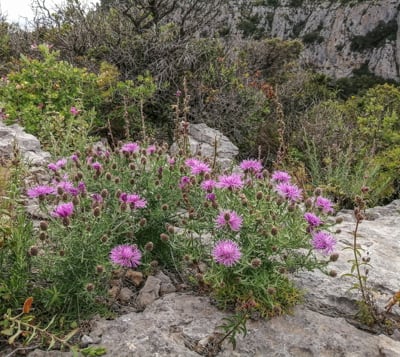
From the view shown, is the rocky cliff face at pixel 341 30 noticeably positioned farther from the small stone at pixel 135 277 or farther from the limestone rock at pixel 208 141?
the small stone at pixel 135 277

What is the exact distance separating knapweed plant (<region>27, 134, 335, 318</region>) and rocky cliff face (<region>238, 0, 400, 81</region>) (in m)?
38.5

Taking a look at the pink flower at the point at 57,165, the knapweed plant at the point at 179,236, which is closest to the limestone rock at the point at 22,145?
the pink flower at the point at 57,165

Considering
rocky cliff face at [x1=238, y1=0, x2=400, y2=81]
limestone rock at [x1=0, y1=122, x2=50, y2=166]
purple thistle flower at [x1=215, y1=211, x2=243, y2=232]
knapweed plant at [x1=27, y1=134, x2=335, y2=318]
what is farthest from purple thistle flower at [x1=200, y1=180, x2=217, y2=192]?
rocky cliff face at [x1=238, y1=0, x2=400, y2=81]

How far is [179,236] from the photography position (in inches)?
88.2

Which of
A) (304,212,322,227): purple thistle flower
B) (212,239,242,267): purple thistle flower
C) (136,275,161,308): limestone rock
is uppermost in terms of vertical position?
(304,212,322,227): purple thistle flower

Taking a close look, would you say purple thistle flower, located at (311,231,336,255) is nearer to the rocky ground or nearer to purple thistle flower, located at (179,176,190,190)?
the rocky ground

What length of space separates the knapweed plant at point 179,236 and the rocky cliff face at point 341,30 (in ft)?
126

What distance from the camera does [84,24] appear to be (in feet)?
25.8

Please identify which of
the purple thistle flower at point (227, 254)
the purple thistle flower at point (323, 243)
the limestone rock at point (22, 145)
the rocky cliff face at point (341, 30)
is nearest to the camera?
the purple thistle flower at point (227, 254)

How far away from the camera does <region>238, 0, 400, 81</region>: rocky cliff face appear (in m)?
39.3

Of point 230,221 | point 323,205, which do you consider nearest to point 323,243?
point 323,205

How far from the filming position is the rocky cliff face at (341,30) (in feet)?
129

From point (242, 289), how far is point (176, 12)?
7.62m

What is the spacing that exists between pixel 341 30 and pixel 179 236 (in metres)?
46.6
